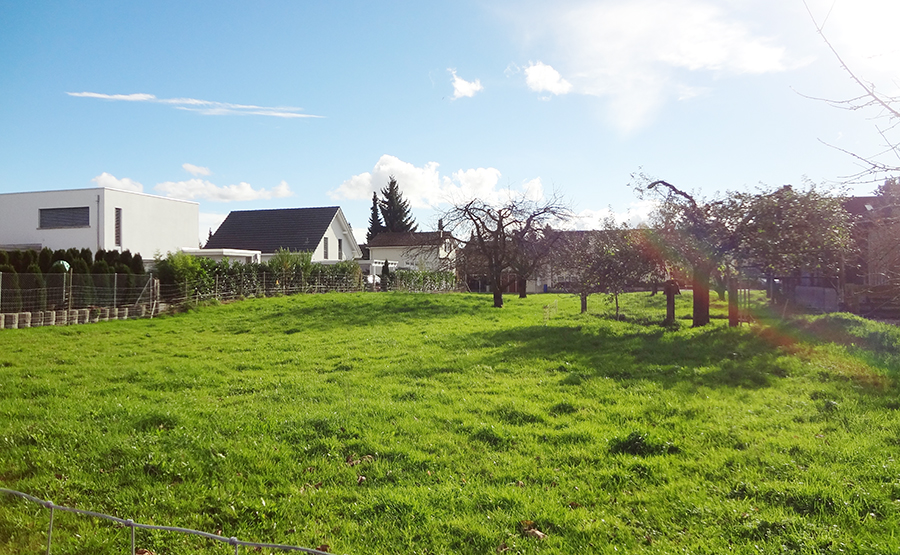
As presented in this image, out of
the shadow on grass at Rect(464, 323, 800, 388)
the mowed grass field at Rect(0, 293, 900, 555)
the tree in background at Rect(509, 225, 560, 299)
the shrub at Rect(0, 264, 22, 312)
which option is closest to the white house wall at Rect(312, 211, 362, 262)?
the tree in background at Rect(509, 225, 560, 299)

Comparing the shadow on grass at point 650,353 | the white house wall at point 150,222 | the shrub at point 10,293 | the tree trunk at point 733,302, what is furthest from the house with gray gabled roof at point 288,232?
the tree trunk at point 733,302

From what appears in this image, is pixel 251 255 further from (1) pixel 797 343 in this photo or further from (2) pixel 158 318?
(1) pixel 797 343

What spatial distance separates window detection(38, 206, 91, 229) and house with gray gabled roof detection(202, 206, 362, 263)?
469 inches

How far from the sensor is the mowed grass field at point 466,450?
4551 millimetres

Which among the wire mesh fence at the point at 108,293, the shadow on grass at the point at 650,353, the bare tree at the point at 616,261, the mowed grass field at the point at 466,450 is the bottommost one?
the mowed grass field at the point at 466,450

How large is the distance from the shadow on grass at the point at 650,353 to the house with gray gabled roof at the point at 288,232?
31811 mm

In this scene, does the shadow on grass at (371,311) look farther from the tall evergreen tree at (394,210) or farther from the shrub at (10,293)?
the tall evergreen tree at (394,210)

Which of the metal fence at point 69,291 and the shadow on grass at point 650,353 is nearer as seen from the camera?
the shadow on grass at point 650,353

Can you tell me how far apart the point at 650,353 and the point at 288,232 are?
3838 centimetres

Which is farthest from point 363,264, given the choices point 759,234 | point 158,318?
point 759,234

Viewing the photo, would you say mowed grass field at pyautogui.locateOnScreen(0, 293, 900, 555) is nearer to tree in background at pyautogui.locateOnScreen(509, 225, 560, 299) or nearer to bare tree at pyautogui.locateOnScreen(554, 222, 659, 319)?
bare tree at pyautogui.locateOnScreen(554, 222, 659, 319)

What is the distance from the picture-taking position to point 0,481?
5.46 m

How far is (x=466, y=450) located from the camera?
632 centimetres

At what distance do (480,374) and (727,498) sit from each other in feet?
19.1
